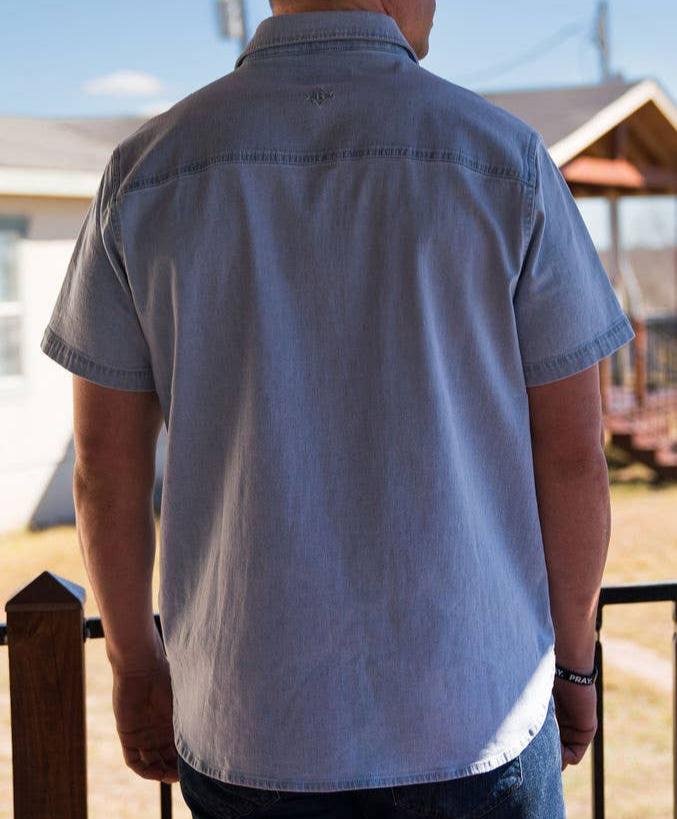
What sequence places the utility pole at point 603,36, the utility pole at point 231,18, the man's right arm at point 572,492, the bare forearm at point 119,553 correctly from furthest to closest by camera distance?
1. the utility pole at point 603,36
2. the utility pole at point 231,18
3. the bare forearm at point 119,553
4. the man's right arm at point 572,492

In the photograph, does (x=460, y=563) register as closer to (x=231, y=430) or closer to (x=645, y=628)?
(x=231, y=430)

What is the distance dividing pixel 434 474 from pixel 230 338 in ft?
0.79

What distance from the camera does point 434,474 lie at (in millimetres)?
1069

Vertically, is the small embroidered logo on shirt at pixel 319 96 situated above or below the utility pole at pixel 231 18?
below

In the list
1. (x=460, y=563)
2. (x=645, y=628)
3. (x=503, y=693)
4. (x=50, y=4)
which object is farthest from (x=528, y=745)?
(x=50, y=4)

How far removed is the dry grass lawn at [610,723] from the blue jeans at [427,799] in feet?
6.59

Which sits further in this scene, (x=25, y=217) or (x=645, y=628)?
(x=25, y=217)

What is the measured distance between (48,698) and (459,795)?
77cm

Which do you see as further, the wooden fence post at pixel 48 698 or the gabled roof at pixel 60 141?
the gabled roof at pixel 60 141

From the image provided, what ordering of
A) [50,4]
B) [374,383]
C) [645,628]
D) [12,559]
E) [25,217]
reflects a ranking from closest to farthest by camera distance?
[374,383], [645,628], [12,559], [25,217], [50,4]

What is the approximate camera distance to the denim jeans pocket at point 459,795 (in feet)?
3.62

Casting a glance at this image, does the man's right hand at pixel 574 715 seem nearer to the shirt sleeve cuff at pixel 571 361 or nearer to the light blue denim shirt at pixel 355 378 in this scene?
the light blue denim shirt at pixel 355 378

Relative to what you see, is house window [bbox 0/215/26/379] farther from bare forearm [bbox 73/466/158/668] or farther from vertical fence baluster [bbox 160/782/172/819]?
bare forearm [bbox 73/466/158/668]

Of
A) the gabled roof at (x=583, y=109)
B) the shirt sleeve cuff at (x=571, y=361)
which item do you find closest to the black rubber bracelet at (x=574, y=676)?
the shirt sleeve cuff at (x=571, y=361)
